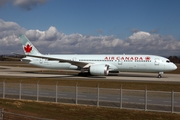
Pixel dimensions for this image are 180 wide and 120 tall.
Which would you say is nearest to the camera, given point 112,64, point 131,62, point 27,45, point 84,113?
point 84,113

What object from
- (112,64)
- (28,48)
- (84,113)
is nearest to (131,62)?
(112,64)

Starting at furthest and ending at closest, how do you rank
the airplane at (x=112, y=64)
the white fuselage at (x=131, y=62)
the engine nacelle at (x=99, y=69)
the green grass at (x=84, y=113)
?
the white fuselage at (x=131, y=62)
the airplane at (x=112, y=64)
the engine nacelle at (x=99, y=69)
the green grass at (x=84, y=113)

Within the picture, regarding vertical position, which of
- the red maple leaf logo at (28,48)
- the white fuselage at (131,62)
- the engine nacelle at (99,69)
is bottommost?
the engine nacelle at (99,69)

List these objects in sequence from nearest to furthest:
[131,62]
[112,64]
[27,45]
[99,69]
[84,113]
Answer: [84,113] → [99,69] → [131,62] → [112,64] → [27,45]

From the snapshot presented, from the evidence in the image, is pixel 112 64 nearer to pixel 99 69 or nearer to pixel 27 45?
pixel 99 69

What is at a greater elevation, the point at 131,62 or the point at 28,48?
the point at 28,48

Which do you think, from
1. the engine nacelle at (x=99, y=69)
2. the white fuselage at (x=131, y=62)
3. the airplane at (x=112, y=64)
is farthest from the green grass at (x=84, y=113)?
the white fuselage at (x=131, y=62)

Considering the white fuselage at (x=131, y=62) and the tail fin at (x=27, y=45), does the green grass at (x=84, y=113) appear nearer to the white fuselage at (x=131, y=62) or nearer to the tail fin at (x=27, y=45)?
the white fuselage at (x=131, y=62)

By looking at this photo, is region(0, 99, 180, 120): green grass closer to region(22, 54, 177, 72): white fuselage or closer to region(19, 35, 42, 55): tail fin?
region(22, 54, 177, 72): white fuselage

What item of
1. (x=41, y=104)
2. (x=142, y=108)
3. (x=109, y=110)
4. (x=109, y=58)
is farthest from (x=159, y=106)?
(x=109, y=58)

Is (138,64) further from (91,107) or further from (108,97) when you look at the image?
(91,107)

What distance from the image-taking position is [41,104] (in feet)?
55.4

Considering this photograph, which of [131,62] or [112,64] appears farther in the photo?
[112,64]

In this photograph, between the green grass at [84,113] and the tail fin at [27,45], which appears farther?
the tail fin at [27,45]
